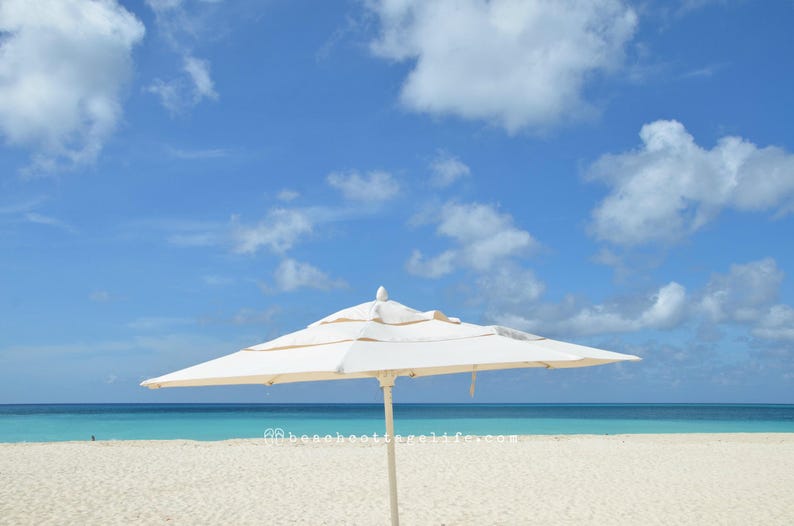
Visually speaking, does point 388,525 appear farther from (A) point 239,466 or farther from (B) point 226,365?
(A) point 239,466

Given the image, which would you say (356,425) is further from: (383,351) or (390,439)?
(383,351)

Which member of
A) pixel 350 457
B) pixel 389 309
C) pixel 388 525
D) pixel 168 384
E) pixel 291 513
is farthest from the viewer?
pixel 350 457

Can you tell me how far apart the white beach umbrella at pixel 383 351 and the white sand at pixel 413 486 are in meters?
5.71

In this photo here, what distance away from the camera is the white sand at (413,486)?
10.3m

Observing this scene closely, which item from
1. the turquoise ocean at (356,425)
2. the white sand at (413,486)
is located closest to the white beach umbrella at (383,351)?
the white sand at (413,486)

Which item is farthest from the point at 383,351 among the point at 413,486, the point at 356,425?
the point at 356,425

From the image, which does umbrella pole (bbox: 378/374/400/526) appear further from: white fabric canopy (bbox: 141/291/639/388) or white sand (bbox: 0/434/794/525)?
white sand (bbox: 0/434/794/525)

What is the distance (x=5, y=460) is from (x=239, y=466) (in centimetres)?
693

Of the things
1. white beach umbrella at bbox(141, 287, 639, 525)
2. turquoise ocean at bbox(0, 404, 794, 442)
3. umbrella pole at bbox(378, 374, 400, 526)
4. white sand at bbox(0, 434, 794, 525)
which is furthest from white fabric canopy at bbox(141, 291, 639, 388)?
turquoise ocean at bbox(0, 404, 794, 442)

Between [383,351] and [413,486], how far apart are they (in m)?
9.24

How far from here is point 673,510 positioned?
1059 cm

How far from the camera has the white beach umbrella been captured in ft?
14.1

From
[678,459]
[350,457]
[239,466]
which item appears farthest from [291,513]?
[678,459]

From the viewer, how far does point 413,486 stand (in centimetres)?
1281
